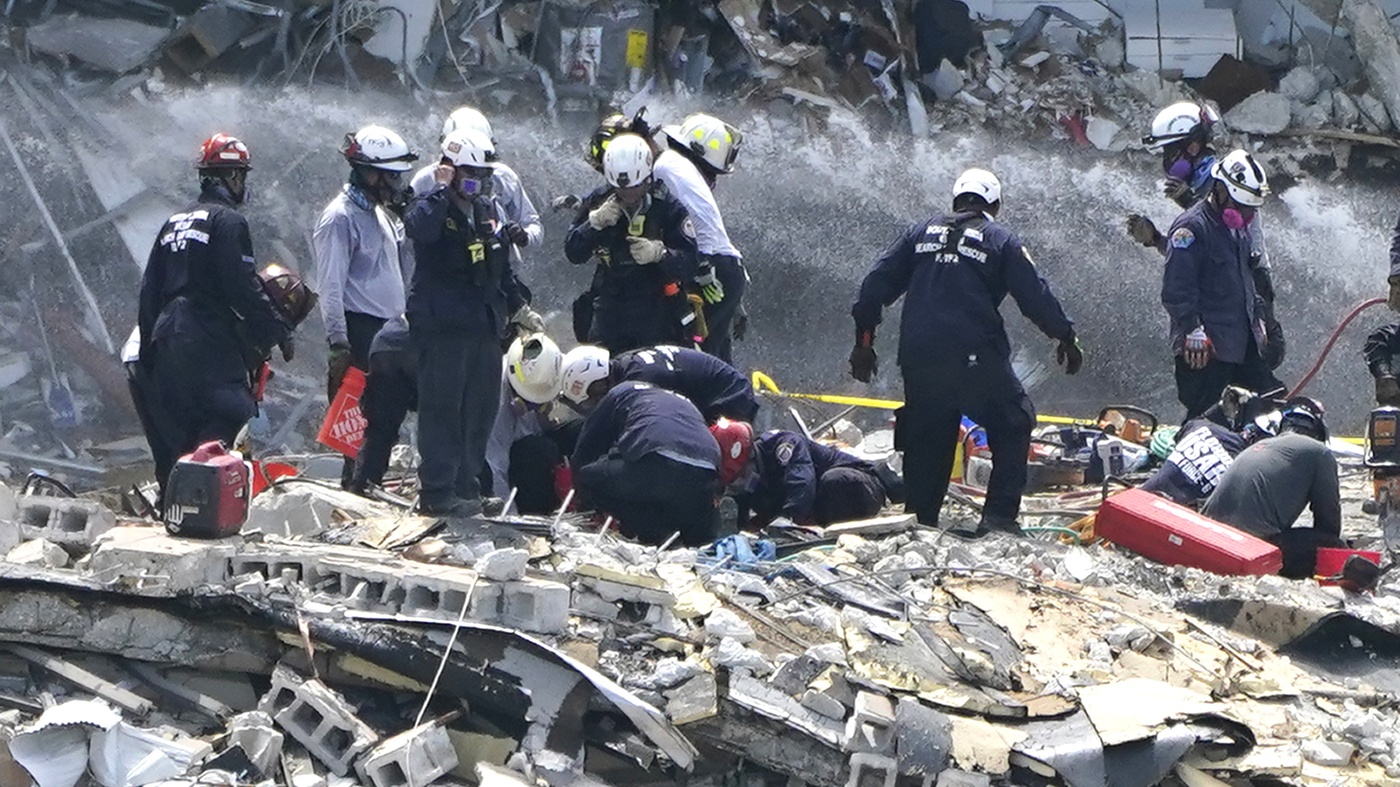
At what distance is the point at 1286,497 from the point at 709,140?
9.76 feet

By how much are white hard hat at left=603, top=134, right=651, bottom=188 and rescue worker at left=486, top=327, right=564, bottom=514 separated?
0.75 m

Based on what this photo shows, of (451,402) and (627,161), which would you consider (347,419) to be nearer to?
(451,402)

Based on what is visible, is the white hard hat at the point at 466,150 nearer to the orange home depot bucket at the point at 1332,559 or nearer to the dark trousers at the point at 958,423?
the dark trousers at the point at 958,423

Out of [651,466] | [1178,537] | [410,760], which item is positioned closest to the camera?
[410,760]

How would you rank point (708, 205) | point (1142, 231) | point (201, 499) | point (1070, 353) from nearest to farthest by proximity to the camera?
point (201, 499)
point (1070, 353)
point (708, 205)
point (1142, 231)

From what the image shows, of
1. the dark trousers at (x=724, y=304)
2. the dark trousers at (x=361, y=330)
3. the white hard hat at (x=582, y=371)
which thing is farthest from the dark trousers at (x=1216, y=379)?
the dark trousers at (x=361, y=330)

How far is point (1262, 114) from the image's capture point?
52.3 ft

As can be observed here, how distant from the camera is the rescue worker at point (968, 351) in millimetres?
8930

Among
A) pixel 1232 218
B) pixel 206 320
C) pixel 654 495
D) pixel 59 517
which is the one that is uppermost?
pixel 206 320

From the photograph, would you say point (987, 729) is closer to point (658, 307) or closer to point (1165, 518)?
point (1165, 518)

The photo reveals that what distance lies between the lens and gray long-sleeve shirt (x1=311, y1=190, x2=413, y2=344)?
8.95 meters

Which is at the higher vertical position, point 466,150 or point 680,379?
point 466,150

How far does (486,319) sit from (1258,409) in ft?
11.7

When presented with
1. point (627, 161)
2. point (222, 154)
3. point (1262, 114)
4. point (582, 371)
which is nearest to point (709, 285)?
point (627, 161)
